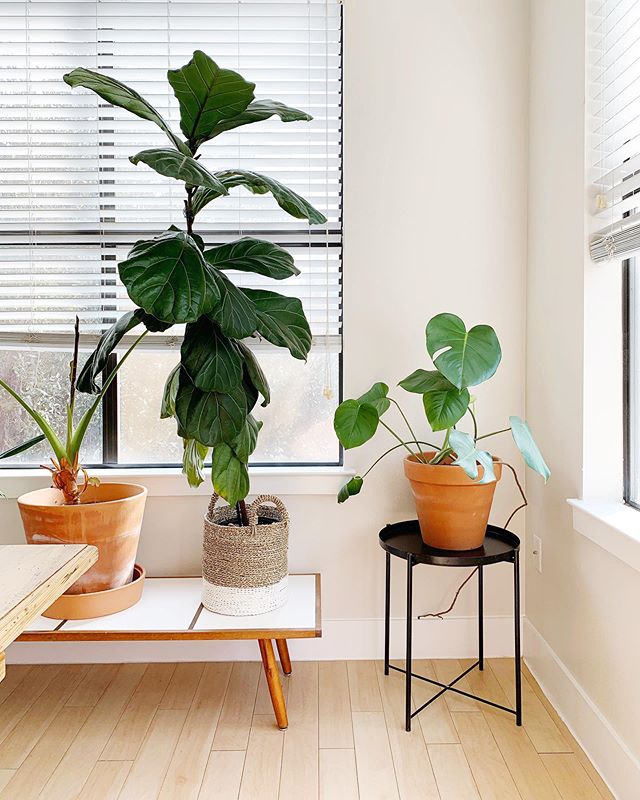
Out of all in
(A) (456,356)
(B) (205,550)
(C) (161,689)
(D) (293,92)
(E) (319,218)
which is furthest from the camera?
(D) (293,92)

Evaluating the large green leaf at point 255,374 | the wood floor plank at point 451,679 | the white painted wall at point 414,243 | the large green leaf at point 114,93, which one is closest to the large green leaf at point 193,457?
the large green leaf at point 255,374

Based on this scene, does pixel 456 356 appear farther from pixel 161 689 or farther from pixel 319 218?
pixel 161 689

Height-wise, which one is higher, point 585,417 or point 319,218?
point 319,218

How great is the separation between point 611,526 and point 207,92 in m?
1.45

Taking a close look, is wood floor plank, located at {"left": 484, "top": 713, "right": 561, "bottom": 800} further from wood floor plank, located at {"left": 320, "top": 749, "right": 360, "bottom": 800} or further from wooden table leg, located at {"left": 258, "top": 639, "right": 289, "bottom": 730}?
wooden table leg, located at {"left": 258, "top": 639, "right": 289, "bottom": 730}

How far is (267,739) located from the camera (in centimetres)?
190

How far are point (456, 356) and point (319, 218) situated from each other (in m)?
0.55

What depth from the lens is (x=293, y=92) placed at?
2.34 meters

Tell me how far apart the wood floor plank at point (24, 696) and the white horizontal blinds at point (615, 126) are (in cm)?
212

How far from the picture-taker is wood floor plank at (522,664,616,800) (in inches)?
65.5

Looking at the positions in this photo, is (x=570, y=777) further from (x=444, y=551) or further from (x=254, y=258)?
(x=254, y=258)

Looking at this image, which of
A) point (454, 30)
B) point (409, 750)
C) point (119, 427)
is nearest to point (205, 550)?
point (119, 427)

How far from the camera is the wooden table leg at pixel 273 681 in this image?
191 centimetres

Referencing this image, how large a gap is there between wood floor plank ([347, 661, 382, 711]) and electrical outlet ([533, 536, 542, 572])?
65 cm
